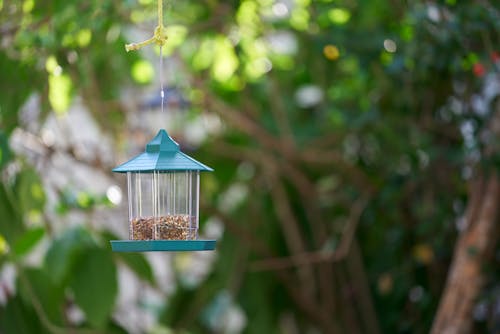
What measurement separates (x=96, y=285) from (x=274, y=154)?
158cm

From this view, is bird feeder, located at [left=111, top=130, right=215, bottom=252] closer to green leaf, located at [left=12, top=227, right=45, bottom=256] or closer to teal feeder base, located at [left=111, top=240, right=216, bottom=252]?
teal feeder base, located at [left=111, top=240, right=216, bottom=252]

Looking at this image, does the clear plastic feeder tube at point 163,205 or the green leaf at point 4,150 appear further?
the green leaf at point 4,150

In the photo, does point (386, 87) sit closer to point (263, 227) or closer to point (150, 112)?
point (263, 227)

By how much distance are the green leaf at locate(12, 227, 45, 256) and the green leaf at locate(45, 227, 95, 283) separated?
91mm

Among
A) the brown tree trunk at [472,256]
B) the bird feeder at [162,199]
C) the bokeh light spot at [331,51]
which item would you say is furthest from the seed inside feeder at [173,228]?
the bokeh light spot at [331,51]

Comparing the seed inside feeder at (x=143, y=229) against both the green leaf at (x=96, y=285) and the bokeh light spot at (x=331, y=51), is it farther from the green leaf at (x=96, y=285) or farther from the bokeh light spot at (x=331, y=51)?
the bokeh light spot at (x=331, y=51)

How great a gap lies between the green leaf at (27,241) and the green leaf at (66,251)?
91 millimetres

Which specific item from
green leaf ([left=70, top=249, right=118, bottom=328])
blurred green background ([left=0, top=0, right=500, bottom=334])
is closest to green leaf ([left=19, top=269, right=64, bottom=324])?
blurred green background ([left=0, top=0, right=500, bottom=334])

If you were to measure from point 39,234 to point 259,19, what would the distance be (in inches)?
66.0

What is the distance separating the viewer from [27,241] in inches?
160

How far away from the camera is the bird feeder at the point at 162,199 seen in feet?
8.05

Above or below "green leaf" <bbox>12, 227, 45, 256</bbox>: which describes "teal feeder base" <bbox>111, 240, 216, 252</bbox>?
above

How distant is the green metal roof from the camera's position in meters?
2.44

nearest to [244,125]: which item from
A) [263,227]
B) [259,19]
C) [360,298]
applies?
[259,19]
